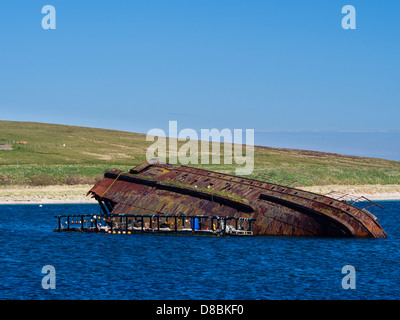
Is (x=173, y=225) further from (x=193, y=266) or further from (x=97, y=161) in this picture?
(x=97, y=161)

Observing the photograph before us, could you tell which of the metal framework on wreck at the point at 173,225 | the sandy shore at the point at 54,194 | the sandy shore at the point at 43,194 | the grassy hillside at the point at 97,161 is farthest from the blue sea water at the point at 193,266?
the sandy shore at the point at 54,194

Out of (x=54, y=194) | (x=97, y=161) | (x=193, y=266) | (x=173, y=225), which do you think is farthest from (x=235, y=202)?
(x=97, y=161)

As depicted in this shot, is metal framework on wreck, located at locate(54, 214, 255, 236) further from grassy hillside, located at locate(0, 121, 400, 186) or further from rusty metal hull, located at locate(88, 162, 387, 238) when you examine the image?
grassy hillside, located at locate(0, 121, 400, 186)

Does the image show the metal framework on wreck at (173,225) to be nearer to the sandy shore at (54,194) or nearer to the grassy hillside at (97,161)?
the grassy hillside at (97,161)

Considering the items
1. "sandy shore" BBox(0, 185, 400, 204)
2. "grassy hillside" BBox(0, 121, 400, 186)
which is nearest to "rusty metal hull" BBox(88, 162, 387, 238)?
"grassy hillside" BBox(0, 121, 400, 186)

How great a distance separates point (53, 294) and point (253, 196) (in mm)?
20234

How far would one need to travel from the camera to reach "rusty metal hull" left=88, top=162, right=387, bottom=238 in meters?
44.8

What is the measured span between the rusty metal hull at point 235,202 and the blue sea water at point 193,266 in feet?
3.78

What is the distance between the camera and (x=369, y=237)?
45688mm

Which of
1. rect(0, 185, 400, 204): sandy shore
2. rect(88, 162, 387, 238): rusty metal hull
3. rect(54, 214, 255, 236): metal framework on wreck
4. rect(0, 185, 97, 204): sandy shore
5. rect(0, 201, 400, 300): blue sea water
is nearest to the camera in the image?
rect(0, 201, 400, 300): blue sea water

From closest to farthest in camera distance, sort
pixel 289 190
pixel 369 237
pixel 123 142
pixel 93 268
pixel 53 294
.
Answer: pixel 53 294
pixel 93 268
pixel 369 237
pixel 289 190
pixel 123 142

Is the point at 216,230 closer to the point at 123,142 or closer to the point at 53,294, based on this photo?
the point at 53,294

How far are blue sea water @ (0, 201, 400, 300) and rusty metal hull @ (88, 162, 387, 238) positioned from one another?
115 cm
